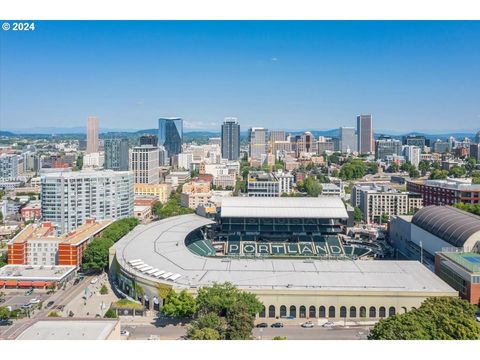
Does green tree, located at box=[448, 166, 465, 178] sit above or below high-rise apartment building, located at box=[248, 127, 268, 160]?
below

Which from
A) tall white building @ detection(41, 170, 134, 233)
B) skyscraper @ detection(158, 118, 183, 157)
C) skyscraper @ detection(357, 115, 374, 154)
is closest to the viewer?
tall white building @ detection(41, 170, 134, 233)

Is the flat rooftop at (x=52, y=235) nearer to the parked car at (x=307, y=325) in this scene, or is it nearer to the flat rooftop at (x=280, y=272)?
the flat rooftop at (x=280, y=272)

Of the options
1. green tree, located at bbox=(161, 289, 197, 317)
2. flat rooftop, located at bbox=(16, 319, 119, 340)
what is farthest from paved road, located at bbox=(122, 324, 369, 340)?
flat rooftop, located at bbox=(16, 319, 119, 340)

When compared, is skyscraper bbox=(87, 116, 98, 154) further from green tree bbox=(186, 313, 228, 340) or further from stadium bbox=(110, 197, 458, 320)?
green tree bbox=(186, 313, 228, 340)

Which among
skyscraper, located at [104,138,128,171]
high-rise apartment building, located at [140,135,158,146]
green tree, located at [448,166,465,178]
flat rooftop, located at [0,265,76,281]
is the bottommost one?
flat rooftop, located at [0,265,76,281]

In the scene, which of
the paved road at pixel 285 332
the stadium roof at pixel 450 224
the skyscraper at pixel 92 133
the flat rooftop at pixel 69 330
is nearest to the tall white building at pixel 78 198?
the paved road at pixel 285 332

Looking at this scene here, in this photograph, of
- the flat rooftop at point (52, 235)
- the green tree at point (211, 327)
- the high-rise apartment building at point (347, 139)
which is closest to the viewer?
the green tree at point (211, 327)

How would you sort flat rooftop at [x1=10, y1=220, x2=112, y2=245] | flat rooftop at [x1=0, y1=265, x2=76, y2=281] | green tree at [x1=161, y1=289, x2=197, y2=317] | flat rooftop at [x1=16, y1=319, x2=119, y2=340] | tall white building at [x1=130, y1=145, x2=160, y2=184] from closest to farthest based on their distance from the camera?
flat rooftop at [x1=16, y1=319, x2=119, y2=340] < green tree at [x1=161, y1=289, x2=197, y2=317] < flat rooftop at [x1=0, y1=265, x2=76, y2=281] < flat rooftop at [x1=10, y1=220, x2=112, y2=245] < tall white building at [x1=130, y1=145, x2=160, y2=184]
